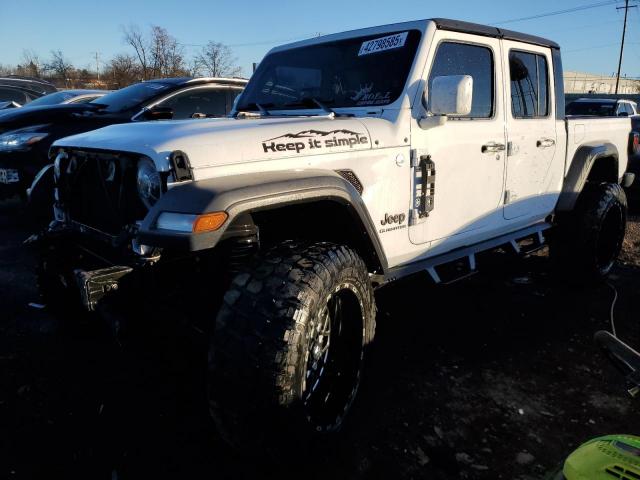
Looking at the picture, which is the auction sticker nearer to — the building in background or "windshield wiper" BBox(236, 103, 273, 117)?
"windshield wiper" BBox(236, 103, 273, 117)

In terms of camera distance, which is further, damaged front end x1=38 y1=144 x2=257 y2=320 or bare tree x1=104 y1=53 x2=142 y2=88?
bare tree x1=104 y1=53 x2=142 y2=88

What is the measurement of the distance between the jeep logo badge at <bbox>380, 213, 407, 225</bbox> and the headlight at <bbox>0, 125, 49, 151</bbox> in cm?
475

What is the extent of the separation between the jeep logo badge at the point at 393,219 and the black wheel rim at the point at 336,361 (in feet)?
1.69

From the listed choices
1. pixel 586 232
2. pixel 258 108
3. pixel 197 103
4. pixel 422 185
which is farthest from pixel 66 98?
pixel 586 232

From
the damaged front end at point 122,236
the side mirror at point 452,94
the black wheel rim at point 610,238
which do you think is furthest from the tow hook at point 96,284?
the black wheel rim at point 610,238

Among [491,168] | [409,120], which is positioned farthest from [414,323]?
[409,120]

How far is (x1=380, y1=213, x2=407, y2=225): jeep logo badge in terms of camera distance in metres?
2.79

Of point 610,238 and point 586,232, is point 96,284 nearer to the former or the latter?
point 586,232

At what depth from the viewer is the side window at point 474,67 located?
124 inches

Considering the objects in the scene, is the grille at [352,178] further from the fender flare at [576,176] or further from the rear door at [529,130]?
the fender flare at [576,176]

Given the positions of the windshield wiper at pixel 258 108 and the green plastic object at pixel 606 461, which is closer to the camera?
the green plastic object at pixel 606 461

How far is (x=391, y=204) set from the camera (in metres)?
2.81

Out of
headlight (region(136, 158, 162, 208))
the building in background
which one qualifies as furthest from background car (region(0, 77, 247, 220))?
the building in background

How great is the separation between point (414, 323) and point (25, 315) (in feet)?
9.71
